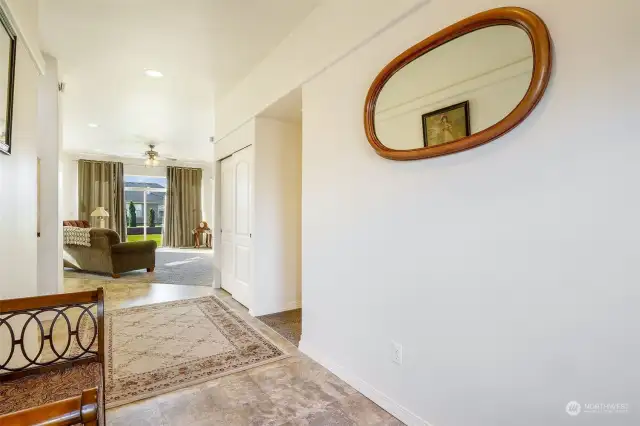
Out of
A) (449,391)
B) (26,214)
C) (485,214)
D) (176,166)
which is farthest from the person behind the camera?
(176,166)

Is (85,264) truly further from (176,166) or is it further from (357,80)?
(357,80)

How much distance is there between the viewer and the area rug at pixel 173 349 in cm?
212

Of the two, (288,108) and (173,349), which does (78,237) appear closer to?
(173,349)

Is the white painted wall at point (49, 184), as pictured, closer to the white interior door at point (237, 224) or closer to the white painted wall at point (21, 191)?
the white painted wall at point (21, 191)

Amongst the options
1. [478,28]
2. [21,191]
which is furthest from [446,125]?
[21,191]

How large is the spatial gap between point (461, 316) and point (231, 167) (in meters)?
3.46

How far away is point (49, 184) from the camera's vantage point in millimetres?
3410

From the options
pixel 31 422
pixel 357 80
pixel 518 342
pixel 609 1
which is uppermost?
pixel 357 80

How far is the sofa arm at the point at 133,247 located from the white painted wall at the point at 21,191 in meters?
3.71

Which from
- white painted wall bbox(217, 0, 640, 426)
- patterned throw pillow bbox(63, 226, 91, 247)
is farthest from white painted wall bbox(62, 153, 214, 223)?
white painted wall bbox(217, 0, 640, 426)

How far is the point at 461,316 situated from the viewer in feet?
4.79

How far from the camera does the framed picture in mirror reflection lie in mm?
1451

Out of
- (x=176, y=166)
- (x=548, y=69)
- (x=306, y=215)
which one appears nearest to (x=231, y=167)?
(x=306, y=215)

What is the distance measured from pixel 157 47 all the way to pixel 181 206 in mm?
7824
